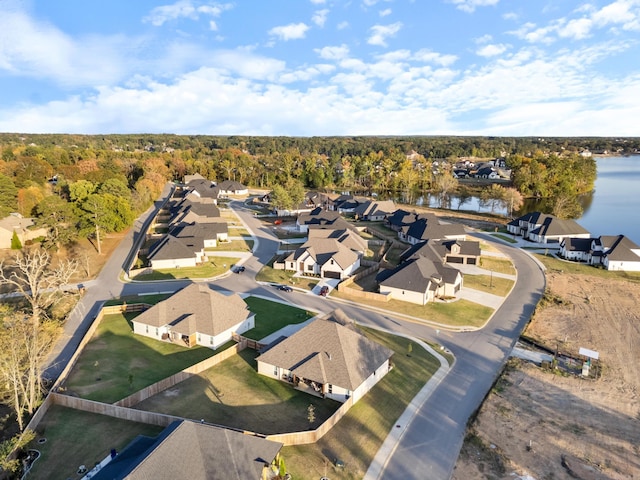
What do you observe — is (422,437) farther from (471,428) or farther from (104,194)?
(104,194)

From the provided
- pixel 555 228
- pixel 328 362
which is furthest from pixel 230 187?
pixel 328 362

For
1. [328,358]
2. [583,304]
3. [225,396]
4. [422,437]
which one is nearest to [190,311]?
[225,396]

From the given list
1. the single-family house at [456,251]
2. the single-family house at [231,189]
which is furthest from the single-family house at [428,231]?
the single-family house at [231,189]

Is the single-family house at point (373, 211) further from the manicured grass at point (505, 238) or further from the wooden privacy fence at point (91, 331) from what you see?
the wooden privacy fence at point (91, 331)

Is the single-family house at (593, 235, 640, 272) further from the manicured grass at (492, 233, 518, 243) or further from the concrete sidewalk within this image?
the concrete sidewalk

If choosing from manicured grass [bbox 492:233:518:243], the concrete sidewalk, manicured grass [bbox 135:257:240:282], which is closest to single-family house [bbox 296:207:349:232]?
manicured grass [bbox 135:257:240:282]
